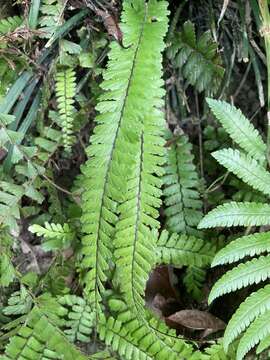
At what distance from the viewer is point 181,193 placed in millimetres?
2500

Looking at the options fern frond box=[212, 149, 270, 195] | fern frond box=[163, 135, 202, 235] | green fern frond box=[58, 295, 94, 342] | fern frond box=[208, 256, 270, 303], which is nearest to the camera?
fern frond box=[208, 256, 270, 303]

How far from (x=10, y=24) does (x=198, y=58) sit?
30.7 inches

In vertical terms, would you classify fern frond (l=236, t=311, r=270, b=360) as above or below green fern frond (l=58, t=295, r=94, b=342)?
above

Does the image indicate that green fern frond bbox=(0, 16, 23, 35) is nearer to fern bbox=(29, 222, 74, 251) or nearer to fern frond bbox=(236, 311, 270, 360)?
fern bbox=(29, 222, 74, 251)

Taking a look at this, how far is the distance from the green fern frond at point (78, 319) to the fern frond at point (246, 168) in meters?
0.82

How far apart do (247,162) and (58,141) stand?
0.81 metres

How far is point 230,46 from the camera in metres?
2.65

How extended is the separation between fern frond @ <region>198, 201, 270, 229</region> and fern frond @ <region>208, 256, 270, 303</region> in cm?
16

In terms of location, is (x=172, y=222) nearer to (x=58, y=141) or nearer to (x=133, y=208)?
(x=133, y=208)

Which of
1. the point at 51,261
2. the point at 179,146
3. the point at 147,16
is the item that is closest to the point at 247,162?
the point at 179,146

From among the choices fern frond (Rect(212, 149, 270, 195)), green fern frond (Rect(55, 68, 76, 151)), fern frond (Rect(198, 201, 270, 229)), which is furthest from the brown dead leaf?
green fern frond (Rect(55, 68, 76, 151))

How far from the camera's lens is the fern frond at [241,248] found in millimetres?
2086

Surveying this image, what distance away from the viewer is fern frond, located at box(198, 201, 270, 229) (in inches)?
82.9

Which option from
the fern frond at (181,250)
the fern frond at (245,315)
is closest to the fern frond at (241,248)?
the fern frond at (245,315)
